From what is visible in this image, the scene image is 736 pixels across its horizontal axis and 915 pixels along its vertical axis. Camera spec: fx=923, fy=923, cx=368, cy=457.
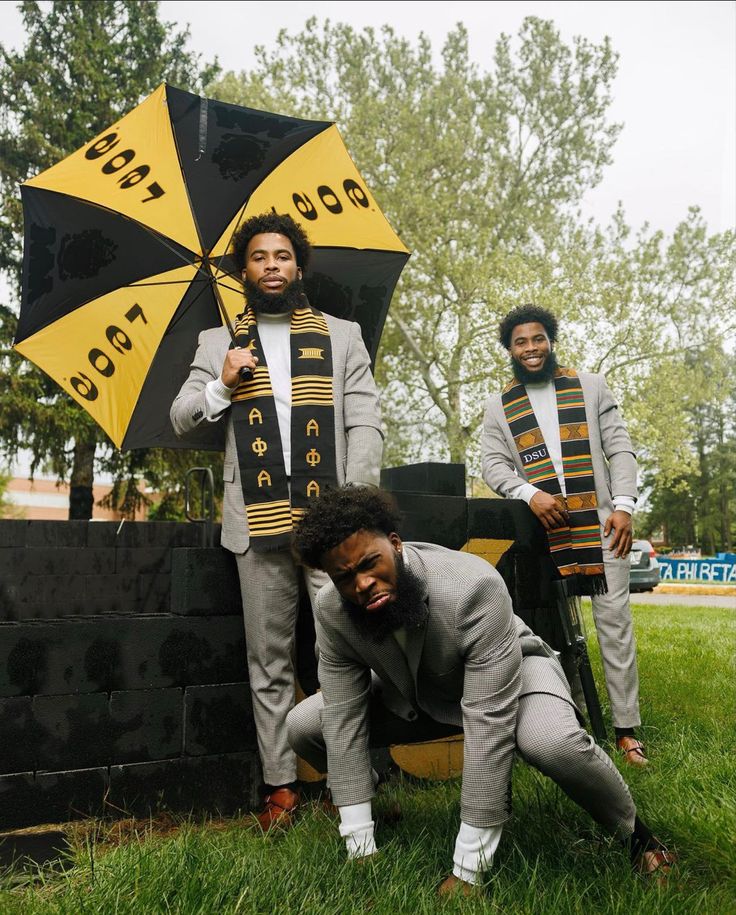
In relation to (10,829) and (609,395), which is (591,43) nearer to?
(609,395)

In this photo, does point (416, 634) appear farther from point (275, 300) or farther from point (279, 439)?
point (275, 300)

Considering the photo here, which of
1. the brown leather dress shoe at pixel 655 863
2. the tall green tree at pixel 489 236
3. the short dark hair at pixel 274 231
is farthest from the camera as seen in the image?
the tall green tree at pixel 489 236

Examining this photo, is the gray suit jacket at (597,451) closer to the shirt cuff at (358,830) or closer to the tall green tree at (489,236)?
the shirt cuff at (358,830)

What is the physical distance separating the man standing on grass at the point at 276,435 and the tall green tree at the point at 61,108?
14.0 metres

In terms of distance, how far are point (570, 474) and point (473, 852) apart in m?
2.19

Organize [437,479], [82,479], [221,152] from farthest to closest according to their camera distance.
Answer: [82,479] → [437,479] → [221,152]

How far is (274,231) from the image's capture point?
3871 mm

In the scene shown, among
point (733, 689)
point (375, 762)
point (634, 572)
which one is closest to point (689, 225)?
point (634, 572)

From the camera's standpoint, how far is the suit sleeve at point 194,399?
142 inches

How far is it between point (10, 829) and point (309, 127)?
340 centimetres

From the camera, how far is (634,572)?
17.7 meters

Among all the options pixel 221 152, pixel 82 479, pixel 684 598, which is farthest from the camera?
pixel 82 479

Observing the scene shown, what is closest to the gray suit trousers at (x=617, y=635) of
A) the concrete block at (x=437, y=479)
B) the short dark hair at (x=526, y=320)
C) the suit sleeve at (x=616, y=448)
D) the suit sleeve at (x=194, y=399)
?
the suit sleeve at (x=616, y=448)

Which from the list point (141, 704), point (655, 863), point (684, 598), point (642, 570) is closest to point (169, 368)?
point (141, 704)
